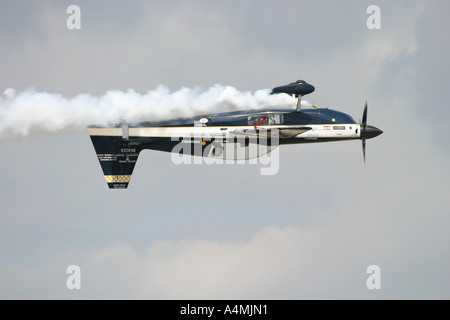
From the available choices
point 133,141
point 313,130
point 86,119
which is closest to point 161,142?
point 133,141

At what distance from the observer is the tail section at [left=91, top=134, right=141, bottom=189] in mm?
47625

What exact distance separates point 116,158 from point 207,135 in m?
5.64

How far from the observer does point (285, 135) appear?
48594 millimetres

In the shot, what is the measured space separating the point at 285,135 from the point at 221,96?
4542mm

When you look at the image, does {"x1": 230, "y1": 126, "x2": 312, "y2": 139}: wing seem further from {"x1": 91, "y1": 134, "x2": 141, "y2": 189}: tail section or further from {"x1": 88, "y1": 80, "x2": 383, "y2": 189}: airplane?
{"x1": 91, "y1": 134, "x2": 141, "y2": 189}: tail section

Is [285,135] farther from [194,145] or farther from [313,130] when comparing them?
[194,145]

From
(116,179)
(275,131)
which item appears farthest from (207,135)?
(116,179)

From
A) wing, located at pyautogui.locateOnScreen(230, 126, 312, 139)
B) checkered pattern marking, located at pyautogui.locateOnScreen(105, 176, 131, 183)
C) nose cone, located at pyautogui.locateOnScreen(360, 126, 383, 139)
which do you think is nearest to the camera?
wing, located at pyautogui.locateOnScreen(230, 126, 312, 139)

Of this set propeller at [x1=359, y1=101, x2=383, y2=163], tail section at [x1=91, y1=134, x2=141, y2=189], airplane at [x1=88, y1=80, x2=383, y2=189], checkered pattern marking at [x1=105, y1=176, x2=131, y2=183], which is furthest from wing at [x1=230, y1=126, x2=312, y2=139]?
checkered pattern marking at [x1=105, y1=176, x2=131, y2=183]

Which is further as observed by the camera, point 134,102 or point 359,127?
point 359,127

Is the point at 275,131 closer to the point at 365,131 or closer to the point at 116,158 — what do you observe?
the point at 365,131

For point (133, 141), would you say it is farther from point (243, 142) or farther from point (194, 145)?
point (243, 142)

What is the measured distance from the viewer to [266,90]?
48.6 m

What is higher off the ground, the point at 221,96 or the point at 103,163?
the point at 221,96
